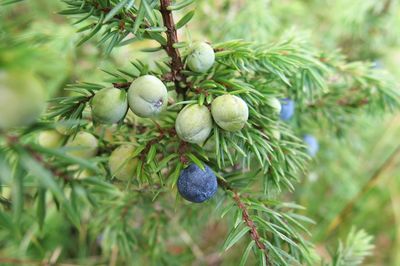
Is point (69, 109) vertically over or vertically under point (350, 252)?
over

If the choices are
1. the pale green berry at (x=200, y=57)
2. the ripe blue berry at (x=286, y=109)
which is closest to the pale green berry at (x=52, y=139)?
the pale green berry at (x=200, y=57)

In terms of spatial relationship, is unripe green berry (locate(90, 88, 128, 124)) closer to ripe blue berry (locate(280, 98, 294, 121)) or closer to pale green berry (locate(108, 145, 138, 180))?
pale green berry (locate(108, 145, 138, 180))

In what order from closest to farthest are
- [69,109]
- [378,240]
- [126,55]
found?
[69,109] → [126,55] → [378,240]

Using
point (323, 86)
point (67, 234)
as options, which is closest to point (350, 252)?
point (323, 86)

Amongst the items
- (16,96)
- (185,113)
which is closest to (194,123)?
(185,113)

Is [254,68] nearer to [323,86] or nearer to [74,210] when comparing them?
[323,86]

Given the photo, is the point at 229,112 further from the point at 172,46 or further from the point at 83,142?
the point at 83,142

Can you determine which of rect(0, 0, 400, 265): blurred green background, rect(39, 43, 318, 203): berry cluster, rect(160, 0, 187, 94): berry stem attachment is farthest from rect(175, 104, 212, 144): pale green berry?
rect(0, 0, 400, 265): blurred green background
